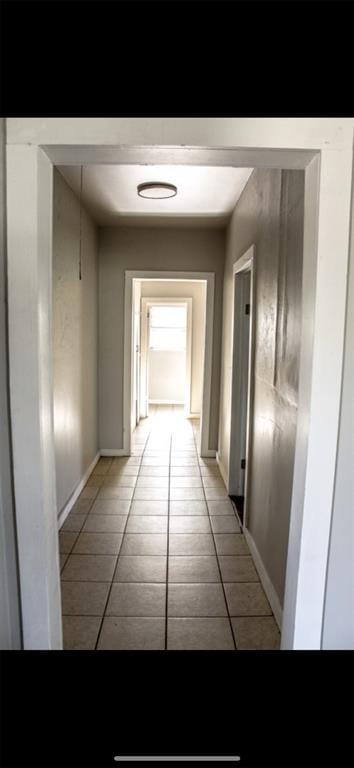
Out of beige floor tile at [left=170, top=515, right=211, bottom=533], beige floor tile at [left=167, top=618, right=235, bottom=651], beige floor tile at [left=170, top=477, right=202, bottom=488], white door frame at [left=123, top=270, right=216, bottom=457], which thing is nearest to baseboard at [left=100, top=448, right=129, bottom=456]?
white door frame at [left=123, top=270, right=216, bottom=457]

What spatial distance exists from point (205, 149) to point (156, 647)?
73.4 inches

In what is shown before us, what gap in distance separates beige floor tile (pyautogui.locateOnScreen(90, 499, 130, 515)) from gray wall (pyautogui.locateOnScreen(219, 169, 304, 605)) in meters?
1.02

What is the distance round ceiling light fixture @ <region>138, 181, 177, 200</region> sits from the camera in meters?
3.03

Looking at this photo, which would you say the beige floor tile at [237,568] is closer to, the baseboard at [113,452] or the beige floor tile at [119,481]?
the beige floor tile at [119,481]

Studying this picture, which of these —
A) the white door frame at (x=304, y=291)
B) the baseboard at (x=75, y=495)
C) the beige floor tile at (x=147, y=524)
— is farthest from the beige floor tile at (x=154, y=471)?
the white door frame at (x=304, y=291)

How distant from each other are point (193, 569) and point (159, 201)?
8.94 feet

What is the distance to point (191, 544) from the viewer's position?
110 inches

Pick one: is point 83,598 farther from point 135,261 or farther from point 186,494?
point 135,261

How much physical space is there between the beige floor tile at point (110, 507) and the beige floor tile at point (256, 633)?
4.66 feet

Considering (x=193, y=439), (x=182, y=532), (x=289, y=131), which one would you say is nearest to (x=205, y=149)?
(x=289, y=131)

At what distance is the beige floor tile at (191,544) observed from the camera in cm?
271

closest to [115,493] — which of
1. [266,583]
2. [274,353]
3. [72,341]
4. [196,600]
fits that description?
[72,341]

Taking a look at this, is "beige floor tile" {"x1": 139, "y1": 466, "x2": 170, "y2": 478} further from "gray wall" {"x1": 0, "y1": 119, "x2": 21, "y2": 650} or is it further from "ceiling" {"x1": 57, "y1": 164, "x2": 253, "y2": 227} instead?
"gray wall" {"x1": 0, "y1": 119, "x2": 21, "y2": 650}
